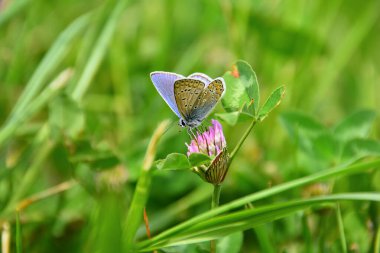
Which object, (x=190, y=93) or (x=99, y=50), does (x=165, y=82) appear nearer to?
(x=190, y=93)

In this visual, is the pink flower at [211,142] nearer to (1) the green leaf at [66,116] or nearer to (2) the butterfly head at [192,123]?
(2) the butterfly head at [192,123]

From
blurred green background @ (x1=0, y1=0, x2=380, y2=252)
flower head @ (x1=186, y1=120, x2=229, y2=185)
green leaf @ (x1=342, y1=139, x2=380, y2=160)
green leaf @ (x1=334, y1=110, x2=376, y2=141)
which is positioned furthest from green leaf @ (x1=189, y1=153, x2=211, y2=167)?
green leaf @ (x1=334, y1=110, x2=376, y2=141)

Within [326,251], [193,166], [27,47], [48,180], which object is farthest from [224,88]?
[27,47]

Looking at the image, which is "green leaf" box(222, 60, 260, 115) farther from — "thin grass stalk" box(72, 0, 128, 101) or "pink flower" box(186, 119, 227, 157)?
"thin grass stalk" box(72, 0, 128, 101)

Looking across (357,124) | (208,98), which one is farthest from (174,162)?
(357,124)

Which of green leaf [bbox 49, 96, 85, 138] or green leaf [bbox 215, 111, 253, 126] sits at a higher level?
green leaf [bbox 49, 96, 85, 138]
